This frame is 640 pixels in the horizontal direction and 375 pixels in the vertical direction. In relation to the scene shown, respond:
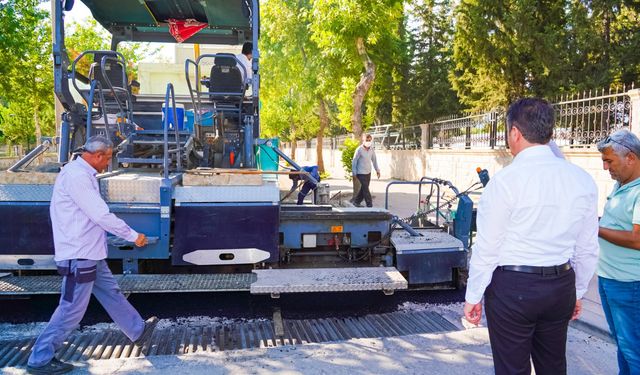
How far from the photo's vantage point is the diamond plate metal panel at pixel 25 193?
14.6ft

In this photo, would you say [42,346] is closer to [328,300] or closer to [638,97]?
[328,300]

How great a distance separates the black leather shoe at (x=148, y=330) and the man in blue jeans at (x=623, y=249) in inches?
128

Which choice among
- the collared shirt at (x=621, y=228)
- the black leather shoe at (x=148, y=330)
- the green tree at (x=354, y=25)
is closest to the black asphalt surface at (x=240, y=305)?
the black leather shoe at (x=148, y=330)

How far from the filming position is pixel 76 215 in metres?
3.51

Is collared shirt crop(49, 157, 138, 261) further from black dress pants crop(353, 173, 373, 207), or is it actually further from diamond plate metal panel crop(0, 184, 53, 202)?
black dress pants crop(353, 173, 373, 207)

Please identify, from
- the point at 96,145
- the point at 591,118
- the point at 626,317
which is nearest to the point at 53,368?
the point at 96,145

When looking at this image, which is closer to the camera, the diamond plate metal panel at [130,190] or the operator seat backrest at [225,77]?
the diamond plate metal panel at [130,190]

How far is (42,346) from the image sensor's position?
3.41 m

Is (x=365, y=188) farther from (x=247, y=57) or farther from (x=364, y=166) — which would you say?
(x=247, y=57)

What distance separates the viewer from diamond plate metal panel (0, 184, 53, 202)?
444cm

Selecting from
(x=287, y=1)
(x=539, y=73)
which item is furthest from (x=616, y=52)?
(x=287, y=1)

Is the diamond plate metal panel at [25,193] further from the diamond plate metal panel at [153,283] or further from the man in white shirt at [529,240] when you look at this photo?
the man in white shirt at [529,240]

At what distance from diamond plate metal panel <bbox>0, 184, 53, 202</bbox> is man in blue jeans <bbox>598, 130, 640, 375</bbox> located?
14.1ft

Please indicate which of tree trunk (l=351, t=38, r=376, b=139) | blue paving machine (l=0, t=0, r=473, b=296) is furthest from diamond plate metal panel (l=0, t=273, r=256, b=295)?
tree trunk (l=351, t=38, r=376, b=139)
